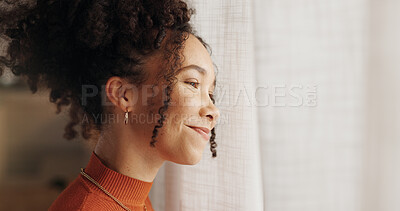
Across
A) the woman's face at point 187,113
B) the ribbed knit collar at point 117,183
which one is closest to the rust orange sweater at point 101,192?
the ribbed knit collar at point 117,183

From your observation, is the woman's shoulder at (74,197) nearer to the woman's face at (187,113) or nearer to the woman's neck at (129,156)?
the woman's neck at (129,156)

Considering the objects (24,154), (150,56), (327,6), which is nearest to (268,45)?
(327,6)

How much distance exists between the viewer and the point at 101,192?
86 cm

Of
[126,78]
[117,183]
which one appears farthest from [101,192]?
[126,78]

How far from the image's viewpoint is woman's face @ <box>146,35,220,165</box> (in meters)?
0.84

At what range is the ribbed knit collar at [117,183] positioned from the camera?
0.87 metres

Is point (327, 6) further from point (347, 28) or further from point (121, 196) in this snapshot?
point (121, 196)

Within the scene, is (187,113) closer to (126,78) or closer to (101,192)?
(126,78)

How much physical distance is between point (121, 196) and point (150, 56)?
34 cm

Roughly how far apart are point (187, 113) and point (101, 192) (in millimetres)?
276

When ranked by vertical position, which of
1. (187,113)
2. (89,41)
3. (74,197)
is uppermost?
(89,41)

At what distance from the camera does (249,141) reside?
961mm

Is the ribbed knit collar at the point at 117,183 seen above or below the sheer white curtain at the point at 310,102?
below

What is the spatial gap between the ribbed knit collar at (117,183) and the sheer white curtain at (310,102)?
0.27m
